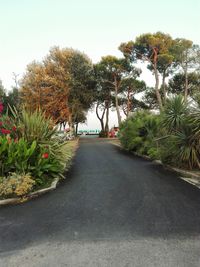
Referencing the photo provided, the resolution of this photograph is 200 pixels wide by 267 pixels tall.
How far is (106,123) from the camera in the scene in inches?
1720

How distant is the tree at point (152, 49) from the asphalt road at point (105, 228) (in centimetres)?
2354

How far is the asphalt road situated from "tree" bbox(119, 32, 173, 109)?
23544 mm

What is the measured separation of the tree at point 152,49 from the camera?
92.3 ft

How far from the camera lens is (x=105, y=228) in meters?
4.02

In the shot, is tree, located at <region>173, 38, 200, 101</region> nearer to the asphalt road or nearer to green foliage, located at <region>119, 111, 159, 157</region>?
green foliage, located at <region>119, 111, 159, 157</region>

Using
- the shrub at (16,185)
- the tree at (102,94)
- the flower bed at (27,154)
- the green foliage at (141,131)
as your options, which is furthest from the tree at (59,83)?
the shrub at (16,185)

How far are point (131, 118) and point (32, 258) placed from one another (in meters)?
14.8

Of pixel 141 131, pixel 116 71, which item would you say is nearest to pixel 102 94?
pixel 116 71

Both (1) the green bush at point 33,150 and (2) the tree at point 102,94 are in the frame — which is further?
(2) the tree at point 102,94

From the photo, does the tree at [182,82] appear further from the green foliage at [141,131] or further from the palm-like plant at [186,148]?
the palm-like plant at [186,148]

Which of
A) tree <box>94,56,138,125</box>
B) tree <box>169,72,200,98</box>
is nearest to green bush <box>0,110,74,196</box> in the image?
tree <box>94,56,138,125</box>

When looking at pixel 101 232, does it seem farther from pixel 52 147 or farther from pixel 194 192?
pixel 52 147

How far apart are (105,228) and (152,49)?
92.3 ft

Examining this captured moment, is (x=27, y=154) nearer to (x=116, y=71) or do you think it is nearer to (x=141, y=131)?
(x=141, y=131)
